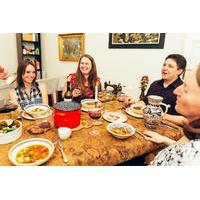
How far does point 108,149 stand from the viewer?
2.89ft

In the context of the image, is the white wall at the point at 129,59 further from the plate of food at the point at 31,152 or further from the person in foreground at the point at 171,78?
the plate of food at the point at 31,152

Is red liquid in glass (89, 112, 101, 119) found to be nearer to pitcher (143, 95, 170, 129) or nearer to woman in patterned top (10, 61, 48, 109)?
pitcher (143, 95, 170, 129)

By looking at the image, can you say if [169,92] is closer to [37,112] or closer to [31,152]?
[37,112]

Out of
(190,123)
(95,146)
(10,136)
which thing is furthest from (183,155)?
(10,136)

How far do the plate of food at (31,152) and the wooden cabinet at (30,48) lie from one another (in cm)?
339

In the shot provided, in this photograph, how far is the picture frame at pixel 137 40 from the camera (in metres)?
2.32

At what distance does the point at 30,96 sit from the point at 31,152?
3.84ft

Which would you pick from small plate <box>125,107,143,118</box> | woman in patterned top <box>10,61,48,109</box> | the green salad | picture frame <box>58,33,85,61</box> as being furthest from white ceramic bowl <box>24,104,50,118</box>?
picture frame <box>58,33,85,61</box>

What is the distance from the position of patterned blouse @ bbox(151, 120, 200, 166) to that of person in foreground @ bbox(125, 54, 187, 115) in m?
0.83

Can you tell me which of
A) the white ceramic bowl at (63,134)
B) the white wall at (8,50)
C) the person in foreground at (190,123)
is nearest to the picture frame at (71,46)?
the white wall at (8,50)

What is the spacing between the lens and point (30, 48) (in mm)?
4000
